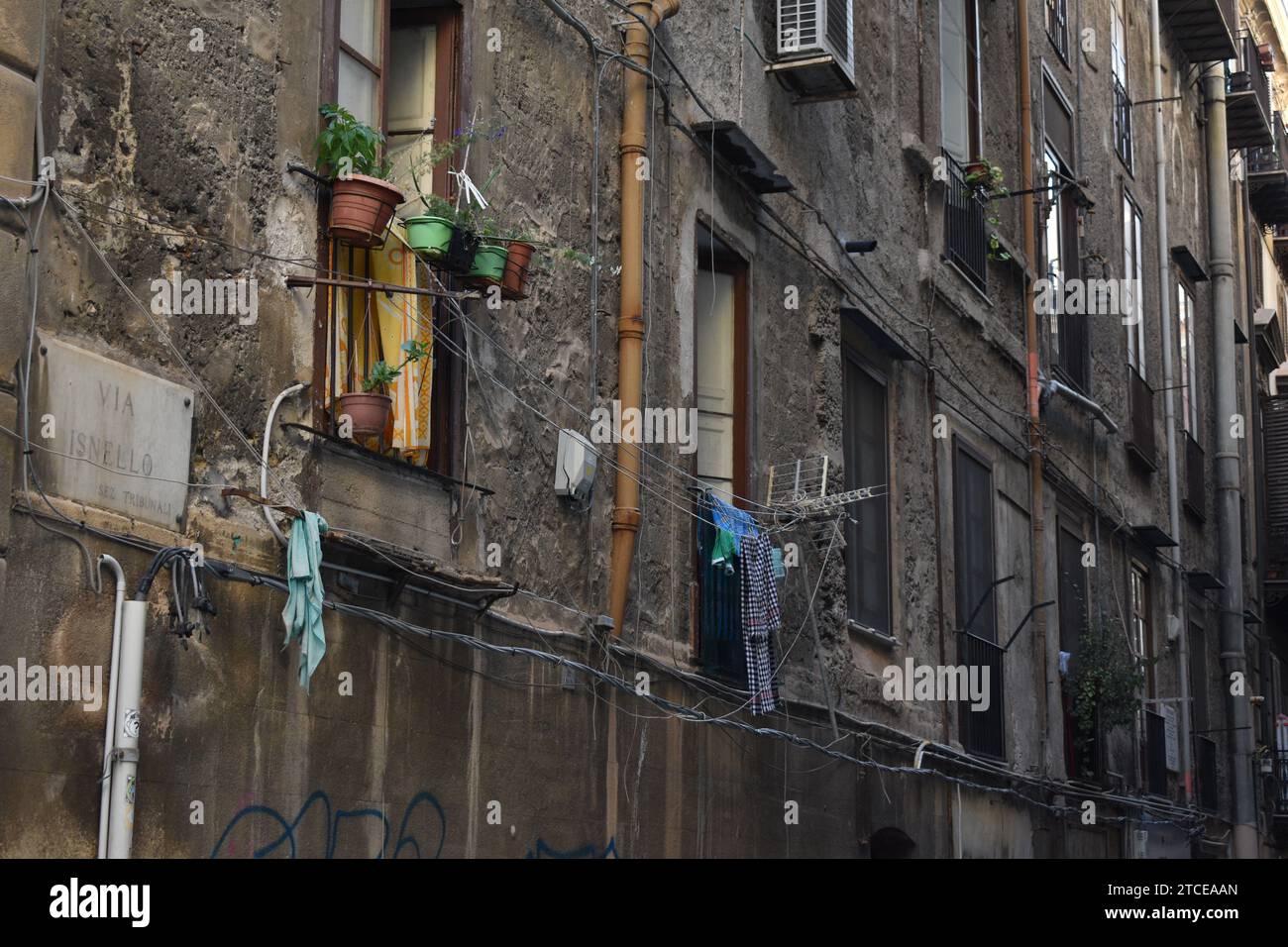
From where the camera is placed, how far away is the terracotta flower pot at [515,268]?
7.94 meters

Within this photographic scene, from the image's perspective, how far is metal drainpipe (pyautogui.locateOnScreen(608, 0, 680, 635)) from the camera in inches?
361

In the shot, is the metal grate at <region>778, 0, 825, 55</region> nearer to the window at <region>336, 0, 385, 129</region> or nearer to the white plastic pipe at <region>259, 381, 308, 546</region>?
the window at <region>336, 0, 385, 129</region>

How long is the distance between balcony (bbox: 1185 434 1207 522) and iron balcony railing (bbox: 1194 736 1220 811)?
8.73 feet

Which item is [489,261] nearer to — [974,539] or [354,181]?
[354,181]

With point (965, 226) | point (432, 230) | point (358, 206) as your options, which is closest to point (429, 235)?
point (432, 230)

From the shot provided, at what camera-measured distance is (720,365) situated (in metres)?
10.9

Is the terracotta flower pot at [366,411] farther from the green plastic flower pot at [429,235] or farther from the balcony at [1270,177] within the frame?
the balcony at [1270,177]

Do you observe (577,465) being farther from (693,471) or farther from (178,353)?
(178,353)

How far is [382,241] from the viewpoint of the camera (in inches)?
291

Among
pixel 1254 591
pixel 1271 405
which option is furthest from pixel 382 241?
pixel 1271 405

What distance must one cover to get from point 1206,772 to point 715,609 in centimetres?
1218

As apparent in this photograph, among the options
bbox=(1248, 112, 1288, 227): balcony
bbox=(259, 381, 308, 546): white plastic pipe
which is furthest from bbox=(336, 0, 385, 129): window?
bbox=(1248, 112, 1288, 227): balcony

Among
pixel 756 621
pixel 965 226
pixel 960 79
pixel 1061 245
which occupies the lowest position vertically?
pixel 756 621
